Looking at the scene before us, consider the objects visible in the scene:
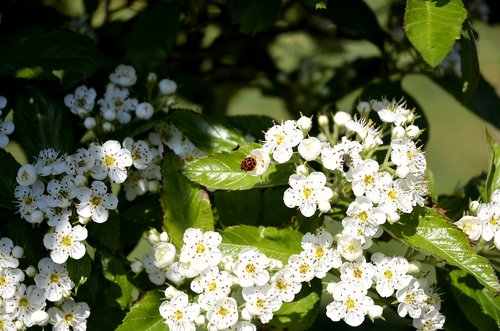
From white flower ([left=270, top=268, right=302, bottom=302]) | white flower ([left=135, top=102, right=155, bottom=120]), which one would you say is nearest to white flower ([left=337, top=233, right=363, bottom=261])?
white flower ([left=270, top=268, right=302, bottom=302])

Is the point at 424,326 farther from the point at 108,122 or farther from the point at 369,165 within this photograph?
the point at 108,122

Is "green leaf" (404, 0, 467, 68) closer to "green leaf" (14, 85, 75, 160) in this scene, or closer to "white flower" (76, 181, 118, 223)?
"white flower" (76, 181, 118, 223)

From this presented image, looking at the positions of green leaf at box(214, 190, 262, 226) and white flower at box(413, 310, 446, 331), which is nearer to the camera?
white flower at box(413, 310, 446, 331)

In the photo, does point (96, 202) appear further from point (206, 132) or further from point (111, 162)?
point (206, 132)

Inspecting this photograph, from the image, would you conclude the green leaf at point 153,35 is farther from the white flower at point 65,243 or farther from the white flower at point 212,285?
the white flower at point 212,285

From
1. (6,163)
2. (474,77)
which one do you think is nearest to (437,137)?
(474,77)

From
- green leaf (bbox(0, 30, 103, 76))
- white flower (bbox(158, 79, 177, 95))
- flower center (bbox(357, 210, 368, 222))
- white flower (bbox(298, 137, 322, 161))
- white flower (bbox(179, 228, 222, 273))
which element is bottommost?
white flower (bbox(179, 228, 222, 273))
